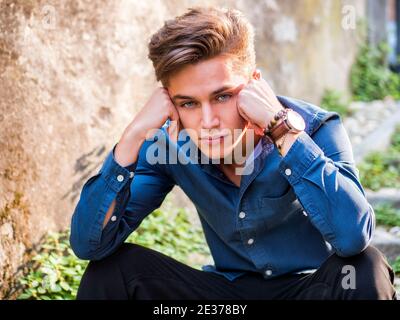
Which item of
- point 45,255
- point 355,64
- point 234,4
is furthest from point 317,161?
point 355,64

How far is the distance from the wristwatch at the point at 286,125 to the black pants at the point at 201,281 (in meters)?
0.54

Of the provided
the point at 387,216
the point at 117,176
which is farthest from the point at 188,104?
the point at 387,216

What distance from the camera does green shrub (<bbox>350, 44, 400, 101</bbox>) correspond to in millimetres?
9102

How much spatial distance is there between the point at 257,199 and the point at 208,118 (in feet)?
1.41

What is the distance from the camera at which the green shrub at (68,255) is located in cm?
382

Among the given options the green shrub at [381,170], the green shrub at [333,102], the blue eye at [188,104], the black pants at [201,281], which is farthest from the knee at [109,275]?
the green shrub at [333,102]

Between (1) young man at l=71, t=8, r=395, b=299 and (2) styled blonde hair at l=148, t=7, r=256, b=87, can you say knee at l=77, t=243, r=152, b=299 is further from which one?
(2) styled blonde hair at l=148, t=7, r=256, b=87

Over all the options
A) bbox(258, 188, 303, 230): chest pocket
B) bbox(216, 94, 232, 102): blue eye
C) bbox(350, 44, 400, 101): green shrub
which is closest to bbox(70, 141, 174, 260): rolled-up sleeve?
bbox(216, 94, 232, 102): blue eye

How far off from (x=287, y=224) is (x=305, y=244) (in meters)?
0.12

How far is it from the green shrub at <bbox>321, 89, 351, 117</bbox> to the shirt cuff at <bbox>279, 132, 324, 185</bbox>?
16.5ft

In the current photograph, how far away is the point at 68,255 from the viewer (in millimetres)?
4176

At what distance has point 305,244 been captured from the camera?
3.30 meters

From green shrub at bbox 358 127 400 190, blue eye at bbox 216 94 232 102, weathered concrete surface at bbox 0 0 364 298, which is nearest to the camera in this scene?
blue eye at bbox 216 94 232 102
